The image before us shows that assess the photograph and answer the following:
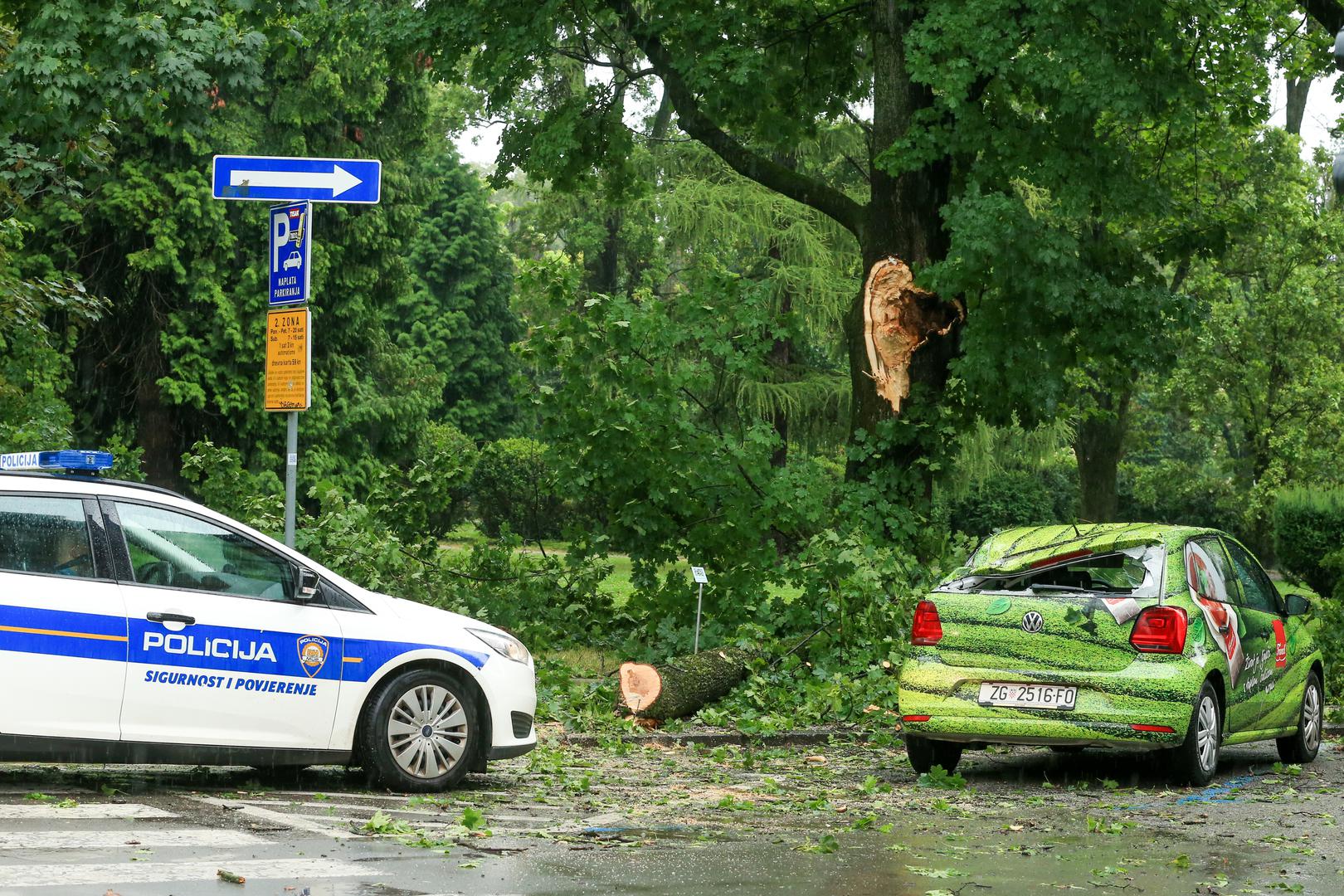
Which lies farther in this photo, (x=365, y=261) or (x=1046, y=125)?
(x=365, y=261)

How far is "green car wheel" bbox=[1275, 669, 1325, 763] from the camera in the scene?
1145cm

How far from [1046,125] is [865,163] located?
19606 mm

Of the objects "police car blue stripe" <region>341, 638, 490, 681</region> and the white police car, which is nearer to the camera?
the white police car

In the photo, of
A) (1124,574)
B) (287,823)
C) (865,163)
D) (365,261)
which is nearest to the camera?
(287,823)

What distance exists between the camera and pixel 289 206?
997 cm

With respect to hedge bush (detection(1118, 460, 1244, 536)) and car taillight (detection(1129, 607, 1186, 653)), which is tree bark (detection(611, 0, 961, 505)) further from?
hedge bush (detection(1118, 460, 1244, 536))

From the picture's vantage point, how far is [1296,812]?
8.99 m

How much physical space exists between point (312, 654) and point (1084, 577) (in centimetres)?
475

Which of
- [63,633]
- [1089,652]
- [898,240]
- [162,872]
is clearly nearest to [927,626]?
[1089,652]

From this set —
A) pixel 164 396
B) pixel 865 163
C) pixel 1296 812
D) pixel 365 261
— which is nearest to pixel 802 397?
pixel 865 163

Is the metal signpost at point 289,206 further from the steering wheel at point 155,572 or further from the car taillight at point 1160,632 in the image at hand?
the car taillight at point 1160,632

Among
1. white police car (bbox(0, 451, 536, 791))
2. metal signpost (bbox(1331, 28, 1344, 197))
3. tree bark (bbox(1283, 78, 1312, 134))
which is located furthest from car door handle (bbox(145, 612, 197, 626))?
tree bark (bbox(1283, 78, 1312, 134))

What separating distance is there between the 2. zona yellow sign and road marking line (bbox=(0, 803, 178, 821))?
2.62 m

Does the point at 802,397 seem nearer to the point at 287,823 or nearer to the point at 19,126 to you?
the point at 19,126
